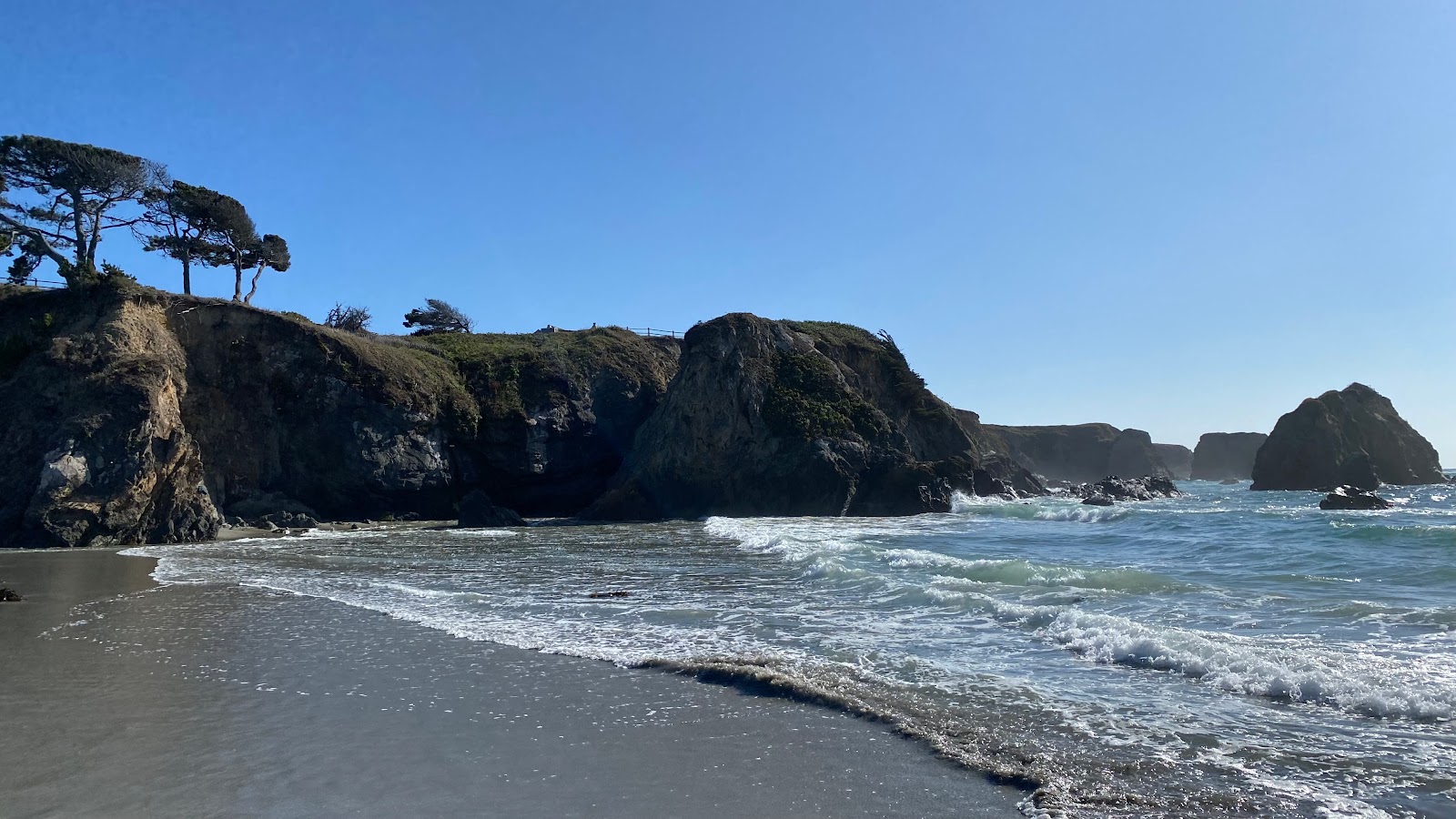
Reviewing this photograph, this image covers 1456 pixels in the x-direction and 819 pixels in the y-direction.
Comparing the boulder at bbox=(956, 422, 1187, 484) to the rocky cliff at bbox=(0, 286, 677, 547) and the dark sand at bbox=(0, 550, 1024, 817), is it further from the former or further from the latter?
the dark sand at bbox=(0, 550, 1024, 817)

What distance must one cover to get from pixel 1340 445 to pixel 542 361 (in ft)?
185

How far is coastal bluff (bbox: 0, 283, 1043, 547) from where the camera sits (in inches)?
1044

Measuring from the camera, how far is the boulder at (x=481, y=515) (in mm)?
32812

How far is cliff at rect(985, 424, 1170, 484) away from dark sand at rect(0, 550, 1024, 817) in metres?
109

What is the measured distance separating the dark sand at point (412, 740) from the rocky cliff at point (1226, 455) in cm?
13452

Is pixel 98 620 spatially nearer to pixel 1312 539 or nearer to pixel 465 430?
pixel 1312 539

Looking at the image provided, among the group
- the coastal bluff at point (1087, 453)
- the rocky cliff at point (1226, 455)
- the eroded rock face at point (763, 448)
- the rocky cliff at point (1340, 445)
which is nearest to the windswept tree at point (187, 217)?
the eroded rock face at point (763, 448)

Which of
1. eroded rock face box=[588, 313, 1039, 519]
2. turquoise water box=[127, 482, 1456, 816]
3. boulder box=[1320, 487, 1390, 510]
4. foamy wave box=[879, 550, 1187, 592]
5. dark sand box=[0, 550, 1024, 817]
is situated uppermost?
eroded rock face box=[588, 313, 1039, 519]

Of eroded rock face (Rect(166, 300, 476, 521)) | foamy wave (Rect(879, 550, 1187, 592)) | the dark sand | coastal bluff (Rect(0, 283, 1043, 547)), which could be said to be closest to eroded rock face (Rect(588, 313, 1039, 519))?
coastal bluff (Rect(0, 283, 1043, 547))

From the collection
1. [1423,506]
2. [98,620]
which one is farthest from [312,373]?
[1423,506]

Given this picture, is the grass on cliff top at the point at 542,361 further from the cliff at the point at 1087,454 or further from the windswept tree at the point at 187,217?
the cliff at the point at 1087,454

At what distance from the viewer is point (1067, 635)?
380 inches

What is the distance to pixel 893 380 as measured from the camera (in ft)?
163

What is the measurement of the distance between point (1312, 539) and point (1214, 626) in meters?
13.1
